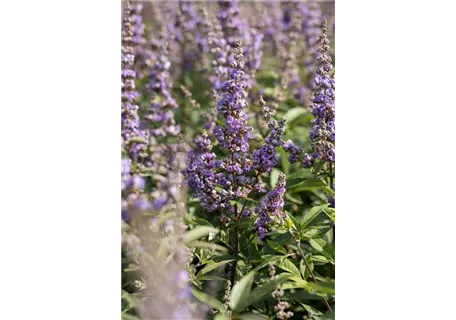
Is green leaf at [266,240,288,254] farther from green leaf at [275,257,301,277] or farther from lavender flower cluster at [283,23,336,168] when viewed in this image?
lavender flower cluster at [283,23,336,168]

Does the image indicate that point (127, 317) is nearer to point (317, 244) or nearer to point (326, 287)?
point (326, 287)

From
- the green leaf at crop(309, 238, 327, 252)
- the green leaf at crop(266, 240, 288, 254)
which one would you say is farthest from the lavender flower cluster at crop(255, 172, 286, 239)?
the green leaf at crop(309, 238, 327, 252)

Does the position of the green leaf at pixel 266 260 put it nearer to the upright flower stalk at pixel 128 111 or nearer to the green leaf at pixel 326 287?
the green leaf at pixel 326 287

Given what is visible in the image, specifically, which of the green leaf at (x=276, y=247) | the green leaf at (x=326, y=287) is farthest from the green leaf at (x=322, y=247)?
the green leaf at (x=326, y=287)

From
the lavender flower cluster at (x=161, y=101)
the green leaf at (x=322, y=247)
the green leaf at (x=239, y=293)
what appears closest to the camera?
the green leaf at (x=239, y=293)

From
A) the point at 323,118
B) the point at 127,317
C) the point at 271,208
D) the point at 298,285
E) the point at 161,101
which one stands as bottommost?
the point at 127,317

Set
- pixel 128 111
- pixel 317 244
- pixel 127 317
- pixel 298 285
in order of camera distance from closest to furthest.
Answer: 1. pixel 127 317
2. pixel 298 285
3. pixel 317 244
4. pixel 128 111

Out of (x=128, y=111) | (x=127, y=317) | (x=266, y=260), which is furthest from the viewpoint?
(x=128, y=111)

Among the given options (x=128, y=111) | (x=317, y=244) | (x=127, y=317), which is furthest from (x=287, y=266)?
(x=128, y=111)

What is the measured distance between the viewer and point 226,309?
2.04 meters

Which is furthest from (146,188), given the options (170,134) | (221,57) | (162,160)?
(221,57)
